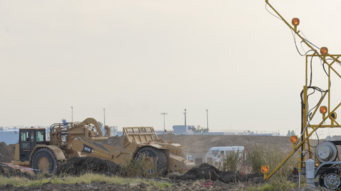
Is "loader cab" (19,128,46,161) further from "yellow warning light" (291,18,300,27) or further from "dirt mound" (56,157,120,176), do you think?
"yellow warning light" (291,18,300,27)

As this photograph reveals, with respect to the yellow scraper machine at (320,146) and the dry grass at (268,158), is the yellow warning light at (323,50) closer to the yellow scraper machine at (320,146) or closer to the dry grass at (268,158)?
the yellow scraper machine at (320,146)

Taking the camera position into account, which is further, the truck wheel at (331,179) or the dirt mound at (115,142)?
the dirt mound at (115,142)

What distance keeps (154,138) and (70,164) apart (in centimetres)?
446

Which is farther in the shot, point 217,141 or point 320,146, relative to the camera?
point 217,141

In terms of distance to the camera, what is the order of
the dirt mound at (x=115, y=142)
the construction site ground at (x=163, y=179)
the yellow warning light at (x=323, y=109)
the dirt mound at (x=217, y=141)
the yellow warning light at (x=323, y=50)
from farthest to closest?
the dirt mound at (x=217, y=141)
the dirt mound at (x=115, y=142)
the construction site ground at (x=163, y=179)
the yellow warning light at (x=323, y=50)
the yellow warning light at (x=323, y=109)

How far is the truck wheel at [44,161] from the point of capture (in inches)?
780

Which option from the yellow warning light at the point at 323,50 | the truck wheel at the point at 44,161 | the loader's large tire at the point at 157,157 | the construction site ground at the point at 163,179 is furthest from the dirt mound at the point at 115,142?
the yellow warning light at the point at 323,50

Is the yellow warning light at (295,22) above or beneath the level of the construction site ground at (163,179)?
above

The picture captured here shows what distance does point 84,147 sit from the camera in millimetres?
19438

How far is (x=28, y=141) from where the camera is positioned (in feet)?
69.1

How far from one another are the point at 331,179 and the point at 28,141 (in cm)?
1554

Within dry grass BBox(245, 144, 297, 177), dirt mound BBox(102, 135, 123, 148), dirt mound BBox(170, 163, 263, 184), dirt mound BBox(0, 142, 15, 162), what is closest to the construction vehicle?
dirt mound BBox(102, 135, 123, 148)

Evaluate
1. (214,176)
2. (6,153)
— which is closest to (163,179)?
(214,176)

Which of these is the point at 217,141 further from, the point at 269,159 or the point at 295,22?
the point at 295,22
